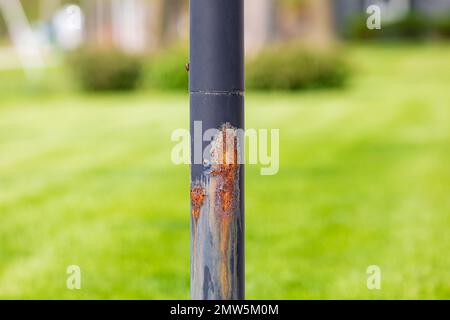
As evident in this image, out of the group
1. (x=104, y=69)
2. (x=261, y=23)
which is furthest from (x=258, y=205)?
(x=261, y=23)

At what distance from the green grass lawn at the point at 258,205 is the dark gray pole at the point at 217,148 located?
80.2 inches

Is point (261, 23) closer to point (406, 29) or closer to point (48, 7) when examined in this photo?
point (406, 29)

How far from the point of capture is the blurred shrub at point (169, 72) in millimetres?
21266

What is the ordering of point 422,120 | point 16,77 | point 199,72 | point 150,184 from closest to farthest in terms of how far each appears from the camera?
point 199,72
point 150,184
point 422,120
point 16,77

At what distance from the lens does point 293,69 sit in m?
19.9

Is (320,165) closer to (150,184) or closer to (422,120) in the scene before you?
(150,184)

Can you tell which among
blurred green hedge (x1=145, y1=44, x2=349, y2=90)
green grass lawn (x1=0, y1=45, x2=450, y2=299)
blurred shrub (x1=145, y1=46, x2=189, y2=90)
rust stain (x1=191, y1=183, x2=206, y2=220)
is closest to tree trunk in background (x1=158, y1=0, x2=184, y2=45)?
blurred shrub (x1=145, y1=46, x2=189, y2=90)

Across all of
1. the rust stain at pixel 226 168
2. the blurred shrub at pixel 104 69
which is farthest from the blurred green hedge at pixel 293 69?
the rust stain at pixel 226 168

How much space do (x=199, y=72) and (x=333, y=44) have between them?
20.4 m

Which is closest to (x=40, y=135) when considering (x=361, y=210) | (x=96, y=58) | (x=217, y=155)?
(x=361, y=210)

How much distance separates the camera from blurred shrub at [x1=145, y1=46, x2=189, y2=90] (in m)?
21.3

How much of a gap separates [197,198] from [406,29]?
29.6 meters

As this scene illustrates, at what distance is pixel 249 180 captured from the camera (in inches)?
374

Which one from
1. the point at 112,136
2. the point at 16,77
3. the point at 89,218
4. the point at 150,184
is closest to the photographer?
the point at 89,218
